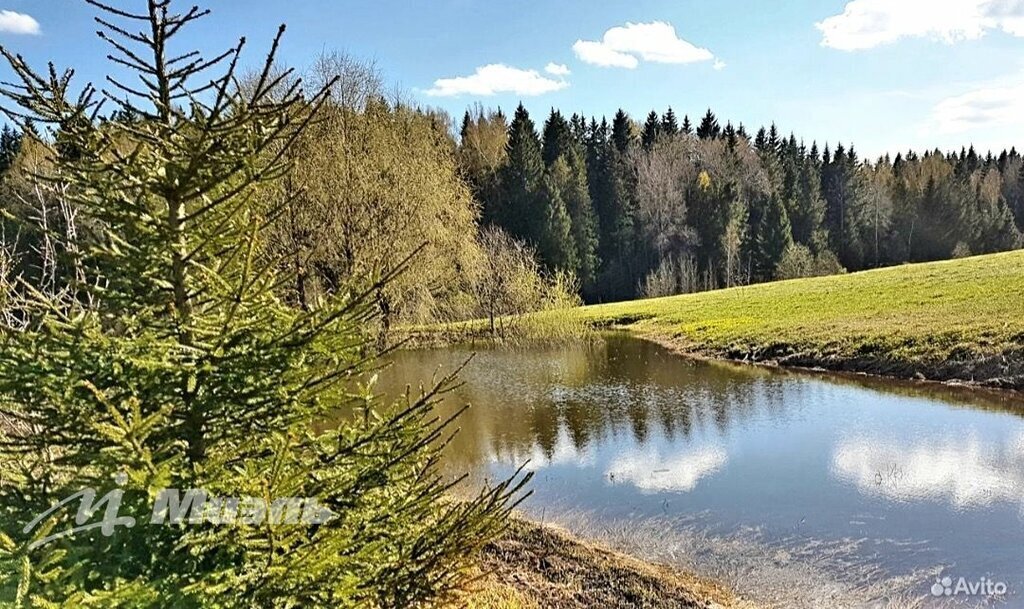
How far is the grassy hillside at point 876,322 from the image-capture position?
15141mm

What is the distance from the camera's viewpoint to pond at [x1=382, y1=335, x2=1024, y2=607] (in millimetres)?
6824

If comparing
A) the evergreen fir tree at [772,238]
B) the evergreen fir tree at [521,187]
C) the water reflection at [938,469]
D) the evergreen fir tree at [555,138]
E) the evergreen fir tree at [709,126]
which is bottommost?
the water reflection at [938,469]

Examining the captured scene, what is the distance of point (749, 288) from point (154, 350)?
3415cm

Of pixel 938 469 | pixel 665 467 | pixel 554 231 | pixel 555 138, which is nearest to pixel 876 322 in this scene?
pixel 938 469

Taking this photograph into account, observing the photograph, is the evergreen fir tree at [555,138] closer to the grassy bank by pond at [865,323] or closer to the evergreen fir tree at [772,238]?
the evergreen fir tree at [772,238]

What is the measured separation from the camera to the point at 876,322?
1916 centimetres

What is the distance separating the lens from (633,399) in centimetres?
1547

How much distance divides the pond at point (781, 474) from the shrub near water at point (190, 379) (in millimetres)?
968

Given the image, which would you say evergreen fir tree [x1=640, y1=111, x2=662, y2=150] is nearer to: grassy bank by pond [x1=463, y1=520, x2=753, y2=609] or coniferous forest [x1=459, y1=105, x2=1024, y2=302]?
coniferous forest [x1=459, y1=105, x2=1024, y2=302]

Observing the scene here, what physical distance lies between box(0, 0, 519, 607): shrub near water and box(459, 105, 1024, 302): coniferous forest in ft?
119

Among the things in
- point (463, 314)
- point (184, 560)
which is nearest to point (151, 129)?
point (184, 560)

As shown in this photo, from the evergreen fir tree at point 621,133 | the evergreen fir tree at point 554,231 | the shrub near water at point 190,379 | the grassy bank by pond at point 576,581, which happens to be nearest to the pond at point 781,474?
the grassy bank by pond at point 576,581

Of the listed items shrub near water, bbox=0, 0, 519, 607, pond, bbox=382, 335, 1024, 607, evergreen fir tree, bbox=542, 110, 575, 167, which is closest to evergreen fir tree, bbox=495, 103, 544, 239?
evergreen fir tree, bbox=542, 110, 575, 167

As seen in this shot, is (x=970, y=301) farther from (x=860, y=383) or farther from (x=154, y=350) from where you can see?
(x=154, y=350)
